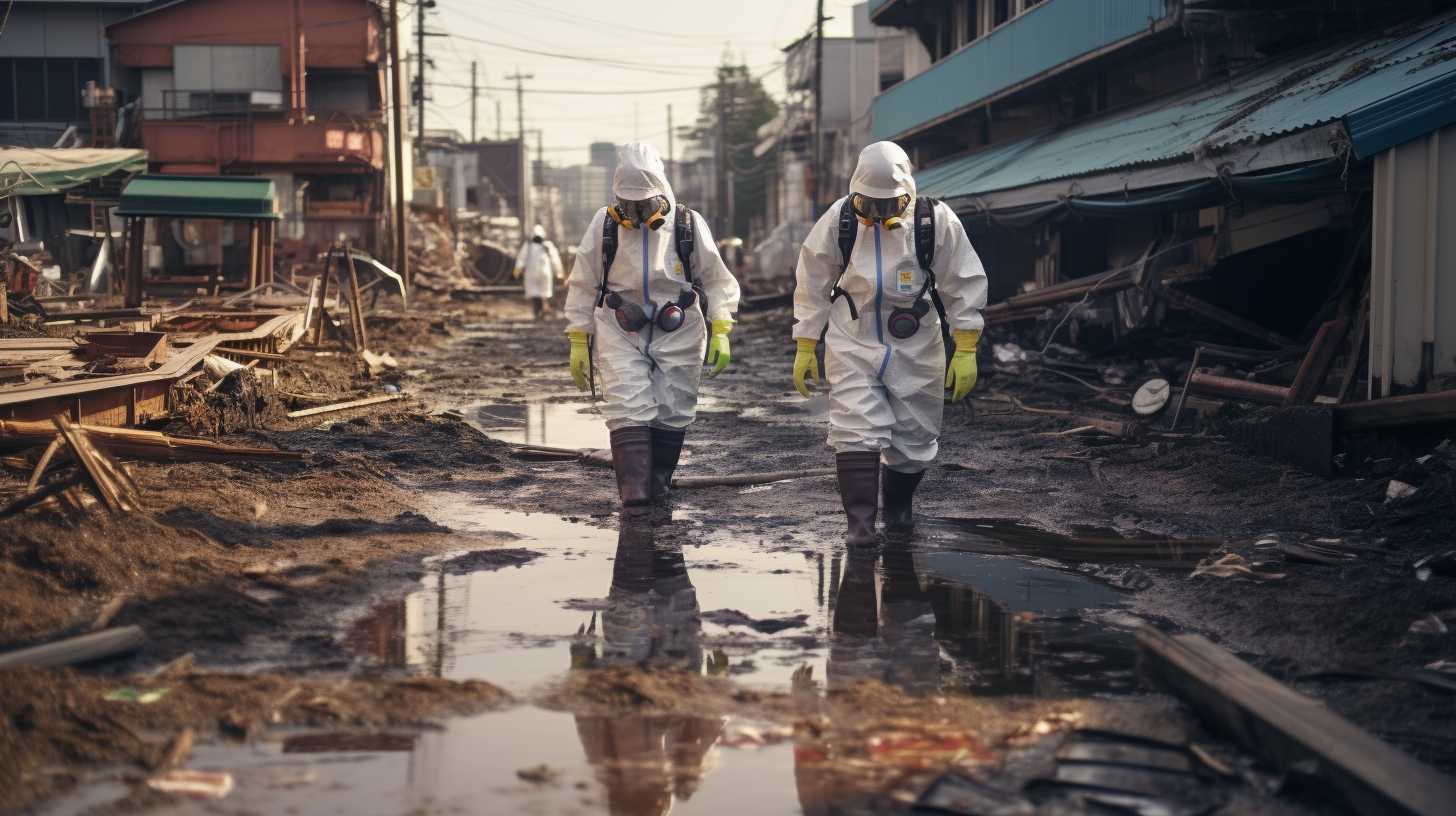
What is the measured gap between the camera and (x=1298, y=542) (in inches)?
265

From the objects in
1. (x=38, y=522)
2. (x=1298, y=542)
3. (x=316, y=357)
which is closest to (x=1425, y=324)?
(x=1298, y=542)

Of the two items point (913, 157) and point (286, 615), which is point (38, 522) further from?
point (913, 157)

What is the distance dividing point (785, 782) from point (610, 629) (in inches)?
66.9

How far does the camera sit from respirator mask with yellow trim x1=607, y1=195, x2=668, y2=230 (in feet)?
27.4

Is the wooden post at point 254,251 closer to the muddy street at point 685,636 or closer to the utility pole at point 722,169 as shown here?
the muddy street at point 685,636

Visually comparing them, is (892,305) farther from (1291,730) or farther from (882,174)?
(1291,730)

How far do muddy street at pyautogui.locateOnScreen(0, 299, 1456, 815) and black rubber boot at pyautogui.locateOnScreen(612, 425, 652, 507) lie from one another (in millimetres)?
201

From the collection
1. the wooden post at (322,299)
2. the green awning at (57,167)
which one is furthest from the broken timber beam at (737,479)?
the green awning at (57,167)

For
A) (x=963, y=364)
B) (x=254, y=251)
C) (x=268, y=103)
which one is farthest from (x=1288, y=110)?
(x=268, y=103)

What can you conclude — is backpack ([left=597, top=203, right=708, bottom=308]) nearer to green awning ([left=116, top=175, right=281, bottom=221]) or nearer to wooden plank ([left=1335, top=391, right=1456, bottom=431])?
wooden plank ([left=1335, top=391, right=1456, bottom=431])

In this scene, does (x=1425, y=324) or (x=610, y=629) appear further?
(x=1425, y=324)

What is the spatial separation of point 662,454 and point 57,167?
2183 cm

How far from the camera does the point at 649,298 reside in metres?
8.43

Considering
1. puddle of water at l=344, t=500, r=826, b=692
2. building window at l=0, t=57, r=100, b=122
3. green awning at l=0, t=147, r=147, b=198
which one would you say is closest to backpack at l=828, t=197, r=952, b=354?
puddle of water at l=344, t=500, r=826, b=692
